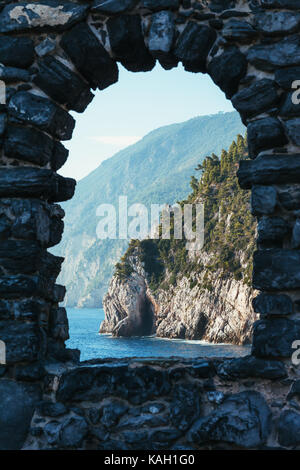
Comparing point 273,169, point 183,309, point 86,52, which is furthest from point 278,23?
point 183,309

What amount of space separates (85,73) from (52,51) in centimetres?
30

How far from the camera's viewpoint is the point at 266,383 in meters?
3.50

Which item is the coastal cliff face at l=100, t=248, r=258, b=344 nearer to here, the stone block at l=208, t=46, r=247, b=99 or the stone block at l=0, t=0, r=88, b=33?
the stone block at l=208, t=46, r=247, b=99

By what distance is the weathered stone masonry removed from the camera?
348 cm

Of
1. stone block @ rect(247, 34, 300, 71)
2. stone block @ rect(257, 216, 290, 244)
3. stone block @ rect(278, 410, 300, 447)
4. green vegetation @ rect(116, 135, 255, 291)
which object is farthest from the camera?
green vegetation @ rect(116, 135, 255, 291)

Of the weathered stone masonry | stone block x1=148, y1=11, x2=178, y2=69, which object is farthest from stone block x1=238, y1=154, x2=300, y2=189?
stone block x1=148, y1=11, x2=178, y2=69

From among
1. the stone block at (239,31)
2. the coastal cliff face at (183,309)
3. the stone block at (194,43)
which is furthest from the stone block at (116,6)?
the coastal cliff face at (183,309)

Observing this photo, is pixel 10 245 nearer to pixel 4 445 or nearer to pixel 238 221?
pixel 4 445

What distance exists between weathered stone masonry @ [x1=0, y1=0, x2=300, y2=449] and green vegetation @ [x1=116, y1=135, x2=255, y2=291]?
47.2 metres

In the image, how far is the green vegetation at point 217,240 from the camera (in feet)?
180

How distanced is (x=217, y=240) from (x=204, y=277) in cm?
462

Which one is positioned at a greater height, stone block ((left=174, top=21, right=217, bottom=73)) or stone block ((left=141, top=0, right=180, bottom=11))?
stone block ((left=141, top=0, right=180, bottom=11))

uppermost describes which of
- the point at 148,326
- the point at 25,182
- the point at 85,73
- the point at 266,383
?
the point at 85,73

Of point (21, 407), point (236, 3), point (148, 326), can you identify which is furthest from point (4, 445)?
point (148, 326)
